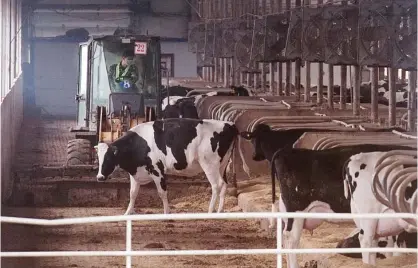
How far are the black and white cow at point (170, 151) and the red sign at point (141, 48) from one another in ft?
5.90

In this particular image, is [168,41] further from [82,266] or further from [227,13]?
[82,266]

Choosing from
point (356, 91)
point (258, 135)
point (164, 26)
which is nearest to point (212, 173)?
point (258, 135)

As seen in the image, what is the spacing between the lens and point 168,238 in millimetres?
10258

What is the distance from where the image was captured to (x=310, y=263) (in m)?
8.38

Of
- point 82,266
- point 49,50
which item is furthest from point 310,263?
point 49,50

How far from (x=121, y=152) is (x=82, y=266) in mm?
2754

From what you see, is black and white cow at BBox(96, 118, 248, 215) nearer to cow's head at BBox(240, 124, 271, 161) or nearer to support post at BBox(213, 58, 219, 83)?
cow's head at BBox(240, 124, 271, 161)

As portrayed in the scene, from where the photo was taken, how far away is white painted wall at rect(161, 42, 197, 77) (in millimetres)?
28250

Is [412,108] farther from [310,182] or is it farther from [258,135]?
[310,182]

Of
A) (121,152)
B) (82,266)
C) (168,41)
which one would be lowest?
(82,266)

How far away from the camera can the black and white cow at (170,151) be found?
11414mm

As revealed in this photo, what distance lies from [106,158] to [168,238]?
1497mm

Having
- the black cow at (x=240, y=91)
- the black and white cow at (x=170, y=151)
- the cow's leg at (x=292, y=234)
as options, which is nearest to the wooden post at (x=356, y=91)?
the black and white cow at (x=170, y=151)

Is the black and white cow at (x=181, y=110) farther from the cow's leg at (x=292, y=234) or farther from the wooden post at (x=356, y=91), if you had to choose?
the cow's leg at (x=292, y=234)
